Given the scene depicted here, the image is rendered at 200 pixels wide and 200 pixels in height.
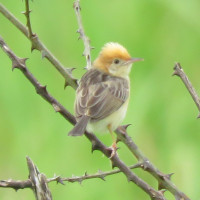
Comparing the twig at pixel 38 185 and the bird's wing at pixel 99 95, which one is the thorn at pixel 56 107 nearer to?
the twig at pixel 38 185

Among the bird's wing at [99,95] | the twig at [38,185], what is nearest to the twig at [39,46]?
the bird's wing at [99,95]

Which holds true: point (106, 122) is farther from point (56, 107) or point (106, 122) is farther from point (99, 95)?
point (56, 107)

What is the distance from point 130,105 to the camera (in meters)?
6.54

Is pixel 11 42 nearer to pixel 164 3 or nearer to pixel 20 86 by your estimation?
pixel 20 86

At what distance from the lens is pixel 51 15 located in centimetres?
720

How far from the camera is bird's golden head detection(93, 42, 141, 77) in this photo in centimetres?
534

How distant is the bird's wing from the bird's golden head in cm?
7

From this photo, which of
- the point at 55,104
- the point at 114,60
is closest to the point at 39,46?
the point at 55,104

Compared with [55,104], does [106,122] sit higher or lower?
lower

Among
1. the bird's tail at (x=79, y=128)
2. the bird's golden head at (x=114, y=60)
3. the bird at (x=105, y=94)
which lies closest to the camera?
the bird's tail at (x=79, y=128)

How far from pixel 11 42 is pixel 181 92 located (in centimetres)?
188

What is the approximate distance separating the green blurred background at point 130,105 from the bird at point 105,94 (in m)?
0.85

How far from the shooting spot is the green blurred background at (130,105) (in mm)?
6195

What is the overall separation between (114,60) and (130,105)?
116 centimetres
